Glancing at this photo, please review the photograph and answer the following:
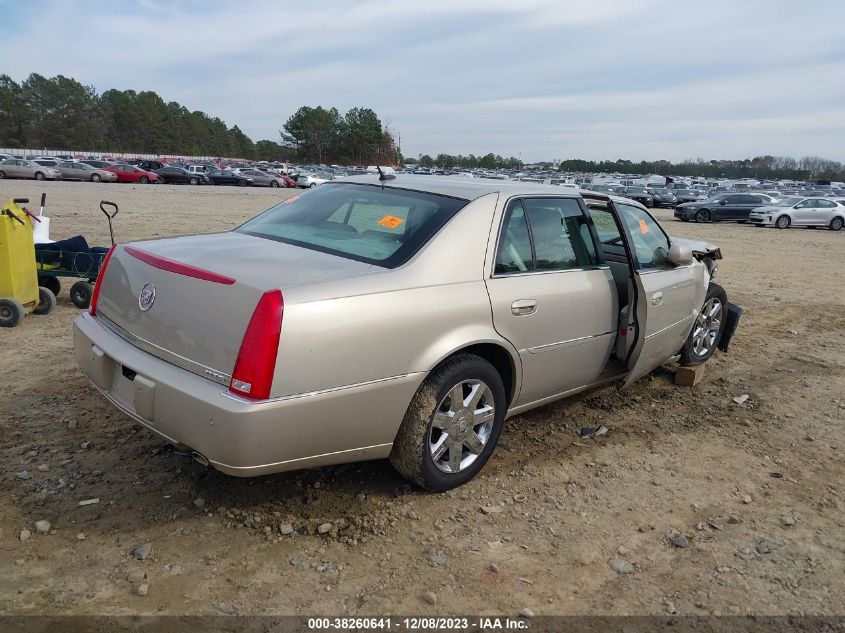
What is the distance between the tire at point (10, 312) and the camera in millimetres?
6125

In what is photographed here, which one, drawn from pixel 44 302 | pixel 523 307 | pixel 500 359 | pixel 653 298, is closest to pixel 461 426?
pixel 500 359

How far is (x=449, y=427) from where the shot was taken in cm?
341

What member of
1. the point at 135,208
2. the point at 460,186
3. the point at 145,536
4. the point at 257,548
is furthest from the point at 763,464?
the point at 135,208

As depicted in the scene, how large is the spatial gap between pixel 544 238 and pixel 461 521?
173 cm

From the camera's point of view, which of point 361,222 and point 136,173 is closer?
point 361,222

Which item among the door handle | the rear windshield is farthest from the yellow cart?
the door handle

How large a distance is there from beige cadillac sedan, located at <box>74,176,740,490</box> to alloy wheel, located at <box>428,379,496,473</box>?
11mm

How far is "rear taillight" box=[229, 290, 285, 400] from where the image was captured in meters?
2.66

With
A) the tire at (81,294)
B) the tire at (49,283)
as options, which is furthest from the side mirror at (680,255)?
the tire at (49,283)

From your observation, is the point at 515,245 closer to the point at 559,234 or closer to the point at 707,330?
the point at 559,234

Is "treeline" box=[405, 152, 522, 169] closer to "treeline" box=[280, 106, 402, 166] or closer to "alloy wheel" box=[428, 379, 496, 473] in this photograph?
"treeline" box=[280, 106, 402, 166]

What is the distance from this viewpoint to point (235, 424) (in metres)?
2.64

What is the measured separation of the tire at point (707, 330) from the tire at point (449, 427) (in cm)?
273

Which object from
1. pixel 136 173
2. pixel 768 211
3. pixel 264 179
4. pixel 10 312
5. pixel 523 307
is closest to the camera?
pixel 523 307
